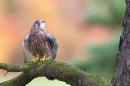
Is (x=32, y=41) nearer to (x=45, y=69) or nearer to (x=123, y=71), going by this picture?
(x=45, y=69)

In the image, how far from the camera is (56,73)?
163 inches

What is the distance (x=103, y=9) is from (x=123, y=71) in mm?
8774

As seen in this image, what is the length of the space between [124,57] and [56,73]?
849mm

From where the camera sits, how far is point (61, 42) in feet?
77.0

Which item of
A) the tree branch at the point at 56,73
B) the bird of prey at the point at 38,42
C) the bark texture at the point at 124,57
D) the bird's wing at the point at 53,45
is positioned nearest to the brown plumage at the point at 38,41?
the bird of prey at the point at 38,42

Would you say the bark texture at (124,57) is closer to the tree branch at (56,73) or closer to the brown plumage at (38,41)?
the tree branch at (56,73)

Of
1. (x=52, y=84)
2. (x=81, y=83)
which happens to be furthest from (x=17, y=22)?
(x=81, y=83)

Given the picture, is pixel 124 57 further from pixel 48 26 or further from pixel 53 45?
pixel 48 26

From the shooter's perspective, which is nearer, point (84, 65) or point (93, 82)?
point (93, 82)

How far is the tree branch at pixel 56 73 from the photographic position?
158 inches

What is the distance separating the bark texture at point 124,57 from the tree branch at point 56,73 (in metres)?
0.44

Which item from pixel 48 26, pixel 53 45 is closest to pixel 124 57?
pixel 53 45

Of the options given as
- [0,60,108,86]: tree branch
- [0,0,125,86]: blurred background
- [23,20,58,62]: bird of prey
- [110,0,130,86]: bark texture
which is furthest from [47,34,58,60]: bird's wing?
[0,0,125,86]: blurred background

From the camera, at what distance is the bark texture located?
348cm
